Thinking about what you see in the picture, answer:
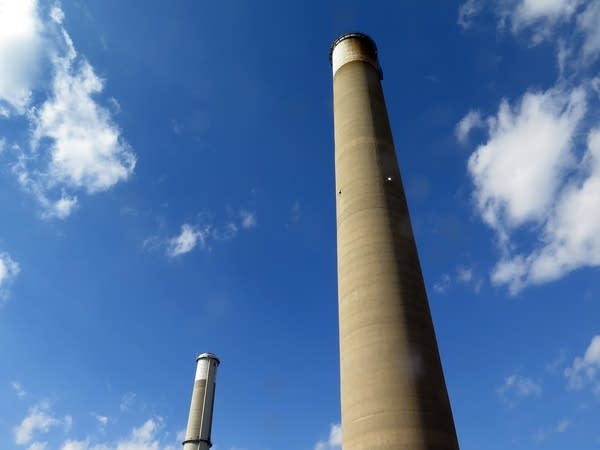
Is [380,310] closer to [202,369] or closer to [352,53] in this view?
[352,53]

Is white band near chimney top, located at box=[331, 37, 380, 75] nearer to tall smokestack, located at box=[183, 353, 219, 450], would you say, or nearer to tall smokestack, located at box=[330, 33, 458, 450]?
tall smokestack, located at box=[330, 33, 458, 450]

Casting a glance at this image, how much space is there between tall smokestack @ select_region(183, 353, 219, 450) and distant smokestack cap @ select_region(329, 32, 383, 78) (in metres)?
17.4

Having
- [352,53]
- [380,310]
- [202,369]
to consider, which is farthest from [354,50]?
[202,369]

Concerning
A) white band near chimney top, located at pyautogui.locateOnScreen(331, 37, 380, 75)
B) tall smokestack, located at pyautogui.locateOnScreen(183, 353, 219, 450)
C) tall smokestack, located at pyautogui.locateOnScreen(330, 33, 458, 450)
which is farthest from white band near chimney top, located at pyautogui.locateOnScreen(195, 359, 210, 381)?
white band near chimney top, located at pyautogui.locateOnScreen(331, 37, 380, 75)

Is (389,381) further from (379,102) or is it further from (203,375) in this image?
(203,375)

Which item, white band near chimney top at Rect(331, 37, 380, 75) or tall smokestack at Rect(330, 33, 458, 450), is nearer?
tall smokestack at Rect(330, 33, 458, 450)

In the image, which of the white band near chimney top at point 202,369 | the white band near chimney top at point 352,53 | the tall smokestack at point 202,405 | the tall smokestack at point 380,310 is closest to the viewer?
the tall smokestack at point 380,310

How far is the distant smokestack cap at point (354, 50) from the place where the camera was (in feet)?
60.3

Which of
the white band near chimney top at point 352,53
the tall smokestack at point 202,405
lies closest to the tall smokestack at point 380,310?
the white band near chimney top at point 352,53

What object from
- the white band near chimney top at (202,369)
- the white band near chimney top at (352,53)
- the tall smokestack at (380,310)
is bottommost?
the tall smokestack at (380,310)

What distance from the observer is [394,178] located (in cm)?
1448

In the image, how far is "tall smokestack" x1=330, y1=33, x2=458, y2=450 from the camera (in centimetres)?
985

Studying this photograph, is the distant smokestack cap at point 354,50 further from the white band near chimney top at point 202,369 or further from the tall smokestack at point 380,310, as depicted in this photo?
the white band near chimney top at point 202,369

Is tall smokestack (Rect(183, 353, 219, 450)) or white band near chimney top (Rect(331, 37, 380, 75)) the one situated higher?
white band near chimney top (Rect(331, 37, 380, 75))
